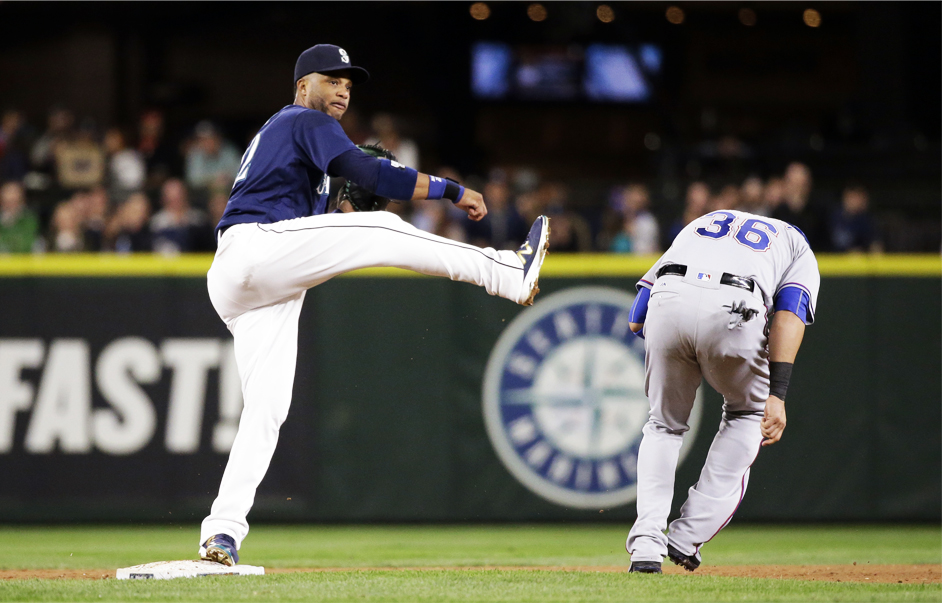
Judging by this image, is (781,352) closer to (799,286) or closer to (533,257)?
(799,286)

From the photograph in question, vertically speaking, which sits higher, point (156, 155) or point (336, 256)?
point (156, 155)

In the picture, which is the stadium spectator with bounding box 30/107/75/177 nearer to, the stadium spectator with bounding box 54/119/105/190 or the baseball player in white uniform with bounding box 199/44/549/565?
the stadium spectator with bounding box 54/119/105/190

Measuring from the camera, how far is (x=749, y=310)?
445 cm

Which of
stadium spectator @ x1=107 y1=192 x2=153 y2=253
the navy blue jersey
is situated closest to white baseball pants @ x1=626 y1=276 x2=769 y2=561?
the navy blue jersey

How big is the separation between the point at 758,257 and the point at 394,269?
3531 millimetres

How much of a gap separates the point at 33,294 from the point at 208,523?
3661mm

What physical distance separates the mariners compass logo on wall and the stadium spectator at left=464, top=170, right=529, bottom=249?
176 cm

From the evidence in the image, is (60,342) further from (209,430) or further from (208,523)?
(208,523)

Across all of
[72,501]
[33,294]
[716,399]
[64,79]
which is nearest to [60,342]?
[33,294]

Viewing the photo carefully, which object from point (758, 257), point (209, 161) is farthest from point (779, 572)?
point (209, 161)

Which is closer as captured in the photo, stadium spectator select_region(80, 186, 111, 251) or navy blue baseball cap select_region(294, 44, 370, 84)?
navy blue baseball cap select_region(294, 44, 370, 84)

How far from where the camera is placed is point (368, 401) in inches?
298

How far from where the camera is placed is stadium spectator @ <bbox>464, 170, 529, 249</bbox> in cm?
930

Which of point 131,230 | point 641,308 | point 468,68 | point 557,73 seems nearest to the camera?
point 641,308
